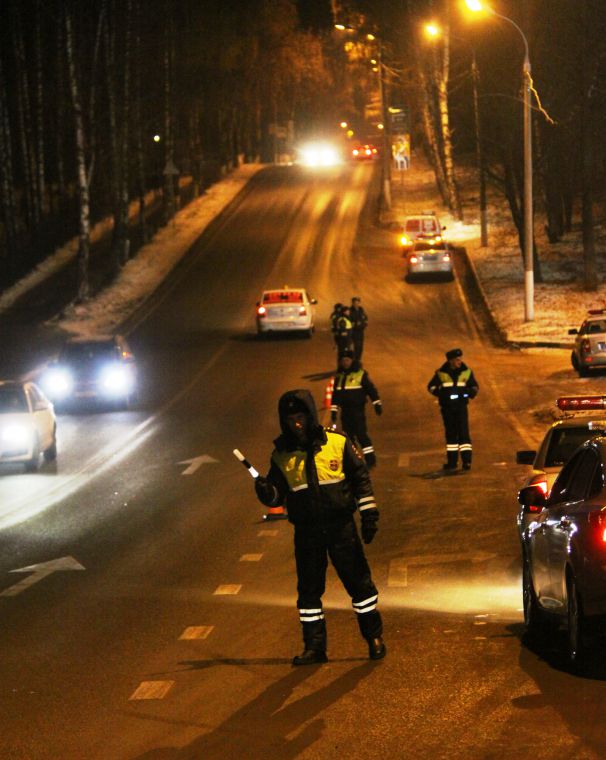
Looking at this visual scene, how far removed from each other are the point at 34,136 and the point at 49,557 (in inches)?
2082

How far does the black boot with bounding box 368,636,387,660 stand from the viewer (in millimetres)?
9109

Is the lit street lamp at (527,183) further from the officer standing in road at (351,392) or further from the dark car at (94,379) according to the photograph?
the officer standing in road at (351,392)

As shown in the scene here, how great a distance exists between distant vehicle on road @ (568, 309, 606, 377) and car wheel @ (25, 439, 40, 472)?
1390 cm

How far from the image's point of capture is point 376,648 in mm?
9117

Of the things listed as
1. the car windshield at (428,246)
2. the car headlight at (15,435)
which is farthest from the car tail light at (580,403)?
the car windshield at (428,246)

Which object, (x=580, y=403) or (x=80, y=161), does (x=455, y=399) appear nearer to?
(x=580, y=403)

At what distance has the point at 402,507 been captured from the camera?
17656mm

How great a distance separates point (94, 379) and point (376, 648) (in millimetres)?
22371

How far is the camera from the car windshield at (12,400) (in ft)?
76.4

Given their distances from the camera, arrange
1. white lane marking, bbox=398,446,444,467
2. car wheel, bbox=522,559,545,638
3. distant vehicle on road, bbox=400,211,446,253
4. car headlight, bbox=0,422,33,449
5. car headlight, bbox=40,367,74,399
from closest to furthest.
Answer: car wheel, bbox=522,559,545,638 → white lane marking, bbox=398,446,444,467 → car headlight, bbox=0,422,33,449 → car headlight, bbox=40,367,74,399 → distant vehicle on road, bbox=400,211,446,253

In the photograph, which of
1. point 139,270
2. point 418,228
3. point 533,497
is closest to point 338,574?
Result: point 533,497

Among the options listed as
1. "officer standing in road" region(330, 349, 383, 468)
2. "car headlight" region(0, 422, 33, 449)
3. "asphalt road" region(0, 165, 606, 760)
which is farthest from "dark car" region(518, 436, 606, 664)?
"car headlight" region(0, 422, 33, 449)

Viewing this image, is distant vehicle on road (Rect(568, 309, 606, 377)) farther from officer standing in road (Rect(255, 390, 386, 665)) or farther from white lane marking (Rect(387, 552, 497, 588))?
officer standing in road (Rect(255, 390, 386, 665))

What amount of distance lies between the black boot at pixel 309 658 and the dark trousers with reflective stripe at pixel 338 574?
31mm
